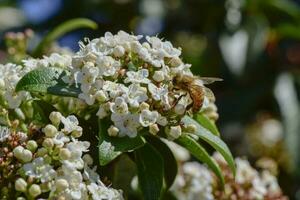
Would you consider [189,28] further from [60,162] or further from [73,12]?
[60,162]

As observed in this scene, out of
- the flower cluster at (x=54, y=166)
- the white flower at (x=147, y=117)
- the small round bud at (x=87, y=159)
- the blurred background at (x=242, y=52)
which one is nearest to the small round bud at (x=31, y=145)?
the flower cluster at (x=54, y=166)

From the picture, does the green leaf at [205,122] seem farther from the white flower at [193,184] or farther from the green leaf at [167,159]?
the white flower at [193,184]

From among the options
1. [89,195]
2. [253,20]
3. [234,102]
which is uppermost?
[89,195]

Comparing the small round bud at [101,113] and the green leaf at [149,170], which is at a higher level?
the small round bud at [101,113]

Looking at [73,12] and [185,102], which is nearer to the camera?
[185,102]

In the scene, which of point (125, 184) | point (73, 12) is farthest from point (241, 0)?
point (125, 184)

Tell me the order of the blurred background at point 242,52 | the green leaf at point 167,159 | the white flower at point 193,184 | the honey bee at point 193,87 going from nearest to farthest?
the honey bee at point 193,87 → the green leaf at point 167,159 → the white flower at point 193,184 → the blurred background at point 242,52
